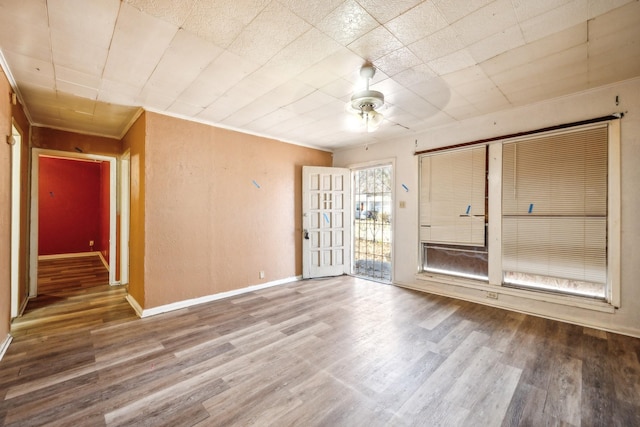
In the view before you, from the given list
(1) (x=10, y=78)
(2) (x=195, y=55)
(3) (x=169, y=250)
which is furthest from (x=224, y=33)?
(3) (x=169, y=250)

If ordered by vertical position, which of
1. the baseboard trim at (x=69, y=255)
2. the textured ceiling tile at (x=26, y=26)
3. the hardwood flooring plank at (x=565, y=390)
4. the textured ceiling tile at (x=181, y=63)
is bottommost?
the hardwood flooring plank at (x=565, y=390)

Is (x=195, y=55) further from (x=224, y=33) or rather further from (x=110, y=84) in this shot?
(x=110, y=84)

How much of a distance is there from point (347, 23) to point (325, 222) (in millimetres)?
3781

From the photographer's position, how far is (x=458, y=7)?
1751 mm

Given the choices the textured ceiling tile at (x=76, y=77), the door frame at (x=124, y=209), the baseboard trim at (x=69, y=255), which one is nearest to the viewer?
the textured ceiling tile at (x=76, y=77)

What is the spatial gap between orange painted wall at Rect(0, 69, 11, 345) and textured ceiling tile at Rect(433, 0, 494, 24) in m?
3.69

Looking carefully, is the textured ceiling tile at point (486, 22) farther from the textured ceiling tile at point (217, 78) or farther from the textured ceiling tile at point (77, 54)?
the textured ceiling tile at point (77, 54)

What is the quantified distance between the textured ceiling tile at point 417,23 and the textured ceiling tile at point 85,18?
6.10ft

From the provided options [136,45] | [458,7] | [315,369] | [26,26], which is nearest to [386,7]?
[458,7]

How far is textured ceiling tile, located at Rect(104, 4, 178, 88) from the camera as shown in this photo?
1.88m

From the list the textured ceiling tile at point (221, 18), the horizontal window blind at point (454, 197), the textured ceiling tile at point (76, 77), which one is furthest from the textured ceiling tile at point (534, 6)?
the textured ceiling tile at point (76, 77)

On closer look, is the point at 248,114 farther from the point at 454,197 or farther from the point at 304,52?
the point at 454,197

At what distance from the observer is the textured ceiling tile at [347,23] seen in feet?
5.76

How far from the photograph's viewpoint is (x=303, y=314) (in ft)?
11.4
